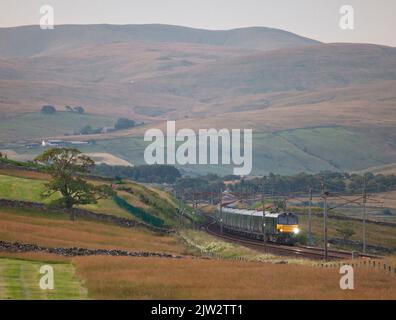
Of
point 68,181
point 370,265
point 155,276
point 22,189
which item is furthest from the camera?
point 22,189

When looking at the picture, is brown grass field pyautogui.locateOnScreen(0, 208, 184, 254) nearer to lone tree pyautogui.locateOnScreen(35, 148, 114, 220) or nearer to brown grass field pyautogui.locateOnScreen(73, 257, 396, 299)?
lone tree pyautogui.locateOnScreen(35, 148, 114, 220)

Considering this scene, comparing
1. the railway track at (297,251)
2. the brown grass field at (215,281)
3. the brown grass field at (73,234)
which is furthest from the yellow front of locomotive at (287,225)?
the brown grass field at (215,281)

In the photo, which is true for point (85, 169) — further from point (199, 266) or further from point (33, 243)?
point (199, 266)

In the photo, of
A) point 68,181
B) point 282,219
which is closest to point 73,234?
point 68,181

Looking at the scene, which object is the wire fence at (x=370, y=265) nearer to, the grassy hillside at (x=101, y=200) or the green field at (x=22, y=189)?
the grassy hillside at (x=101, y=200)

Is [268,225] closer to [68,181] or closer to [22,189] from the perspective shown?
[68,181]

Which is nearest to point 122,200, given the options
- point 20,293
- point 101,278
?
point 101,278
